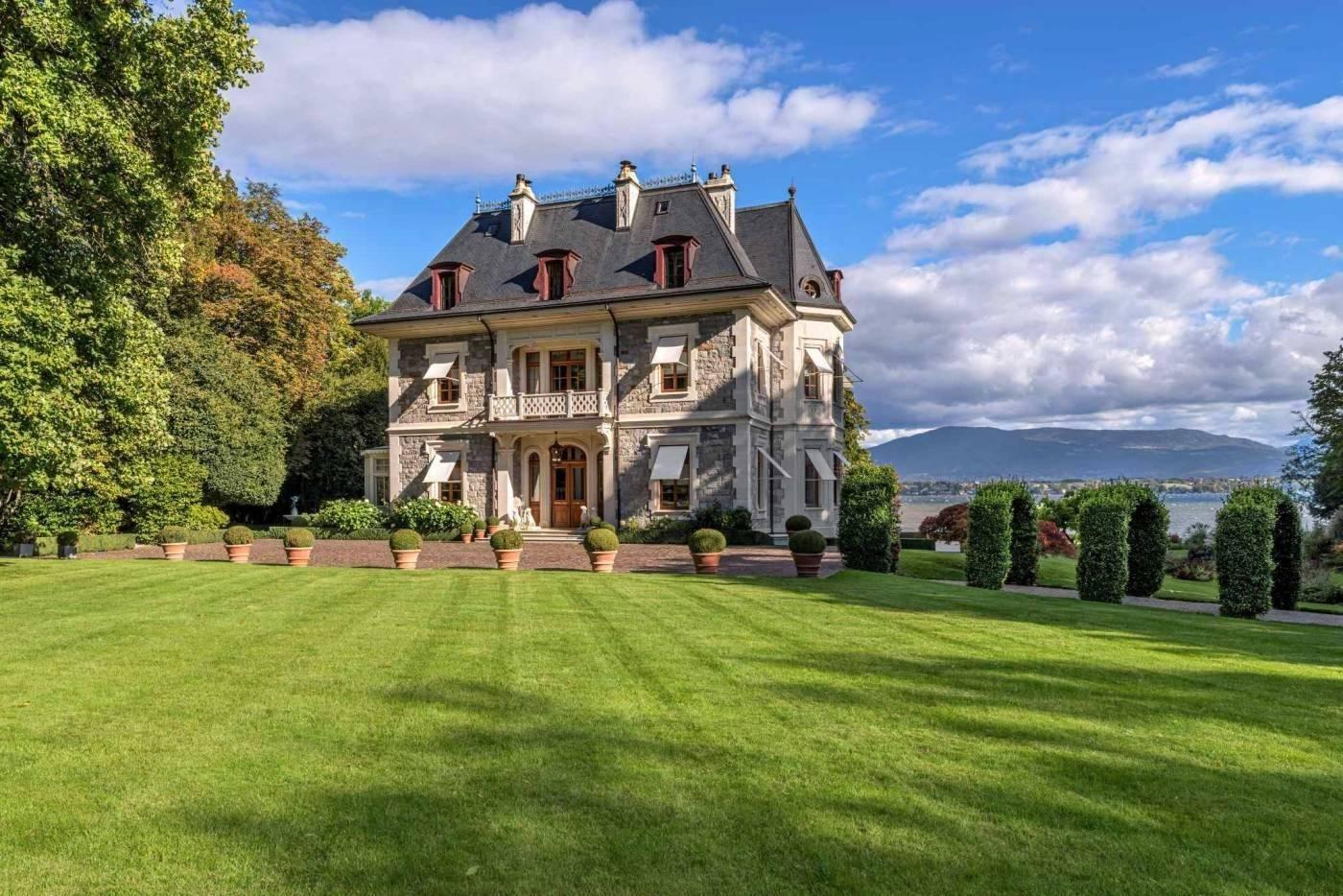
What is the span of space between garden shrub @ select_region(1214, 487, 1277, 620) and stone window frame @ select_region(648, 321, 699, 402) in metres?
15.3

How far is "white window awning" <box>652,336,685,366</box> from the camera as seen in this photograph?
1009 inches

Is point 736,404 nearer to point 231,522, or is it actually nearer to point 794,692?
point 794,692

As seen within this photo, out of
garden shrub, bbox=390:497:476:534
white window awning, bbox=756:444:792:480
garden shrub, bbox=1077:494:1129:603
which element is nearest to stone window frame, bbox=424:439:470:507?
garden shrub, bbox=390:497:476:534

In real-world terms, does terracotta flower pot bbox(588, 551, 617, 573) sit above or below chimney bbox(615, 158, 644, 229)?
below

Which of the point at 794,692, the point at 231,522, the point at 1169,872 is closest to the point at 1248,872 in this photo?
the point at 1169,872

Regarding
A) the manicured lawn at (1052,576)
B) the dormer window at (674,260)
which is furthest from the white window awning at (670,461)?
the manicured lawn at (1052,576)

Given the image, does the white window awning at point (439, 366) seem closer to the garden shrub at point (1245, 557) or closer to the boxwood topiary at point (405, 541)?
the boxwood topiary at point (405, 541)

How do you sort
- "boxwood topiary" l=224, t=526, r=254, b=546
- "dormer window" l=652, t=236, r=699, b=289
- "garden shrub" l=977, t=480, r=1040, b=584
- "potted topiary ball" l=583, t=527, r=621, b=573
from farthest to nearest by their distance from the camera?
1. "dormer window" l=652, t=236, r=699, b=289
2. "boxwood topiary" l=224, t=526, r=254, b=546
3. "garden shrub" l=977, t=480, r=1040, b=584
4. "potted topiary ball" l=583, t=527, r=621, b=573

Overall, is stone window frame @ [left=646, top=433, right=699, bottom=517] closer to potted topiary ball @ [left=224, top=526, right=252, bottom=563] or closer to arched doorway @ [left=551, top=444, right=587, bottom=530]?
arched doorway @ [left=551, top=444, right=587, bottom=530]

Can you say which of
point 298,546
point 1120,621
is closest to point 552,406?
point 298,546

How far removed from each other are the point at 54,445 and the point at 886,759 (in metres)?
13.3

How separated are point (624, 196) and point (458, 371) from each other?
8879 millimetres

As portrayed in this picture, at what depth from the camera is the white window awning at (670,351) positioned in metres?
25.6

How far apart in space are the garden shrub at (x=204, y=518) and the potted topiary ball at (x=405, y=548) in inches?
540
